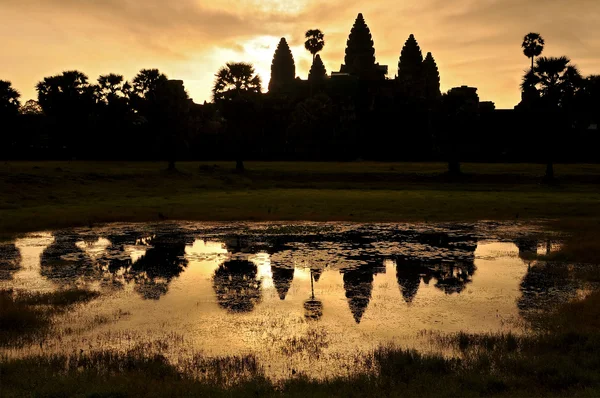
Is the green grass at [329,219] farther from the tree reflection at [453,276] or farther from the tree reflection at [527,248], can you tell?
the tree reflection at [453,276]

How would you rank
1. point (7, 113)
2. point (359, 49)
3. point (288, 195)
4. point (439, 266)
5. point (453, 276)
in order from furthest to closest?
point (359, 49) < point (7, 113) < point (288, 195) < point (439, 266) < point (453, 276)

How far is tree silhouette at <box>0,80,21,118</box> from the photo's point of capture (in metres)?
69.1

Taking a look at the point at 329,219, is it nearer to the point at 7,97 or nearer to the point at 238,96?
the point at 238,96

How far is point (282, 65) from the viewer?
142750 millimetres

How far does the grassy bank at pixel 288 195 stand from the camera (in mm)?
31922

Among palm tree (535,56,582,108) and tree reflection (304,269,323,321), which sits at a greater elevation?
palm tree (535,56,582,108)

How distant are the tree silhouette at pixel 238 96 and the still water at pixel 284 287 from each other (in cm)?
4023

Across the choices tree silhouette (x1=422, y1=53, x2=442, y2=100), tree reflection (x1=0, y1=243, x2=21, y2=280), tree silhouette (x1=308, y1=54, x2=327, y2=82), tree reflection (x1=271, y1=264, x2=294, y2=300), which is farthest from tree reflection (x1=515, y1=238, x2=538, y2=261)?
tree silhouette (x1=308, y1=54, x2=327, y2=82)

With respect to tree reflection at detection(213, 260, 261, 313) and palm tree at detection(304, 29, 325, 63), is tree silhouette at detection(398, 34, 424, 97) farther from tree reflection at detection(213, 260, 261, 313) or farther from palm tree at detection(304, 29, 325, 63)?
tree reflection at detection(213, 260, 261, 313)

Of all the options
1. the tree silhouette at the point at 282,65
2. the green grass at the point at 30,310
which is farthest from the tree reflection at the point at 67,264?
the tree silhouette at the point at 282,65

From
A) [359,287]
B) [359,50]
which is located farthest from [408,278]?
[359,50]

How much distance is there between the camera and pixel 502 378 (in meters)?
8.90

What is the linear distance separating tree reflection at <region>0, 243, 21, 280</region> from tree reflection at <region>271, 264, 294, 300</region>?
8.24 metres

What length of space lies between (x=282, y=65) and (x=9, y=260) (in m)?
129
